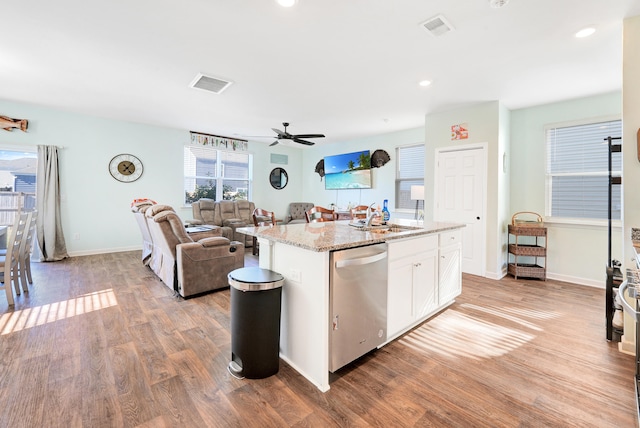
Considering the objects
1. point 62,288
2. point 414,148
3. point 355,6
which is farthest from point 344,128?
point 62,288

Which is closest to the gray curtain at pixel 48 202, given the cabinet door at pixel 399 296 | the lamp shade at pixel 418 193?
the cabinet door at pixel 399 296

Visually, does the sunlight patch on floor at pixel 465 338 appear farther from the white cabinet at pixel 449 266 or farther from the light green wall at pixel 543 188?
the light green wall at pixel 543 188

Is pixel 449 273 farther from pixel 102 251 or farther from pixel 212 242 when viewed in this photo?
pixel 102 251

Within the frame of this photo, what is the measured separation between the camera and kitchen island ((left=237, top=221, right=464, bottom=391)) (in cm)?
177

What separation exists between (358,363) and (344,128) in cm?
504

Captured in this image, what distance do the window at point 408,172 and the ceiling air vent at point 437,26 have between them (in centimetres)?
371

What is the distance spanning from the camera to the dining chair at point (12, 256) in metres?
2.92

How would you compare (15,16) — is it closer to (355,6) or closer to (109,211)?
(355,6)

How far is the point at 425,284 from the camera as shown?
266 cm

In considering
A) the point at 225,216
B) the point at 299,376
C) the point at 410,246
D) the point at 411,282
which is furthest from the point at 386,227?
the point at 225,216

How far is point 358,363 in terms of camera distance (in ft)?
6.80

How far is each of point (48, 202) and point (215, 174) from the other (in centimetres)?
316

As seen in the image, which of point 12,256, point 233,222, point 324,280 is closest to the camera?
point 324,280

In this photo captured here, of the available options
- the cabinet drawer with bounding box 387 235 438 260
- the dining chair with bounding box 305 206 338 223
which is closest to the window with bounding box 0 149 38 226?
the dining chair with bounding box 305 206 338 223
